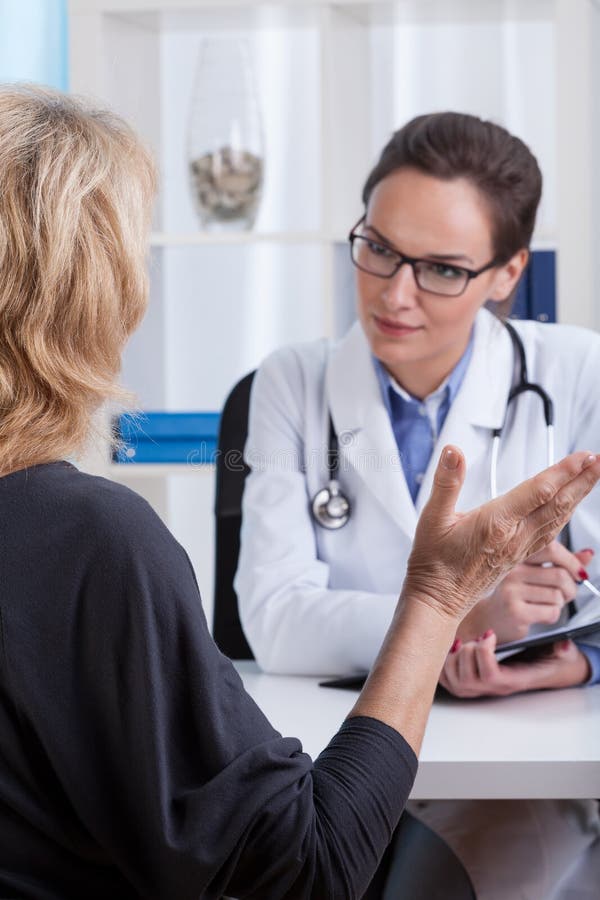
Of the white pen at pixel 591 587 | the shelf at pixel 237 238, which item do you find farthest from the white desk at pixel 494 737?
the shelf at pixel 237 238

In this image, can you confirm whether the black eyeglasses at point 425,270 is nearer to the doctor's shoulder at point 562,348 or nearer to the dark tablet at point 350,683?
the doctor's shoulder at point 562,348

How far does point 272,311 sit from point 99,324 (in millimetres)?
2219

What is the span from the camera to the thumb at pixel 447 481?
1.03m

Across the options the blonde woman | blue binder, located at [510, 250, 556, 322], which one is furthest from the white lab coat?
the blonde woman

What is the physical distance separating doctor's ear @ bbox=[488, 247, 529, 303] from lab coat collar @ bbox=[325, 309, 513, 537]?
0.21 ft

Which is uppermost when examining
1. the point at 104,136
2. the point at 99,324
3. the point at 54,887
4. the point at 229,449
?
the point at 104,136

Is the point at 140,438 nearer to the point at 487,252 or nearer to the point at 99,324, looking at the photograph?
the point at 487,252

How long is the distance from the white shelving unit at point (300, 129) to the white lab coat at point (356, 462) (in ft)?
1.93

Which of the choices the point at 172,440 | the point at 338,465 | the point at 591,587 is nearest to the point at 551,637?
the point at 591,587

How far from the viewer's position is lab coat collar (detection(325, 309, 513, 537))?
185 cm

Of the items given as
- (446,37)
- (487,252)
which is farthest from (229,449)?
(446,37)

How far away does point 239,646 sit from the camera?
2.00m

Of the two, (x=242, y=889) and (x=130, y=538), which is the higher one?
(x=130, y=538)

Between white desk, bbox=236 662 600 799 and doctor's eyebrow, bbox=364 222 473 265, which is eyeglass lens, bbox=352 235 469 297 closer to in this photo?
doctor's eyebrow, bbox=364 222 473 265
